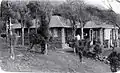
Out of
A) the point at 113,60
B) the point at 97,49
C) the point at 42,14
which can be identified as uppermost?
the point at 42,14

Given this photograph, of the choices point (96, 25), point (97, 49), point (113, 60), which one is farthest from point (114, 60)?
point (96, 25)

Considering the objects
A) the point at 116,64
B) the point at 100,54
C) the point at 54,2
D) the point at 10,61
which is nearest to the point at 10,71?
the point at 10,61

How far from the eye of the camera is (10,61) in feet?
8.39

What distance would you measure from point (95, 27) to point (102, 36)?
0.88 ft

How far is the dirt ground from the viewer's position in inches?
98.5

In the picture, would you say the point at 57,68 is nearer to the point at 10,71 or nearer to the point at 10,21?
the point at 10,71

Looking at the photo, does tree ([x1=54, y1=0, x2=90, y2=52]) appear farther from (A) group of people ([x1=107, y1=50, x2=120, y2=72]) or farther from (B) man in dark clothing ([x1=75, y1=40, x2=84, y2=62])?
(A) group of people ([x1=107, y1=50, x2=120, y2=72])

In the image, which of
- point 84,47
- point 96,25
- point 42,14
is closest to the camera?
point 84,47

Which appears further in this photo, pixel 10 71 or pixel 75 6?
pixel 75 6

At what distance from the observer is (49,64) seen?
8.81 ft

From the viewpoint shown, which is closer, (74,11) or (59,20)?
(74,11)

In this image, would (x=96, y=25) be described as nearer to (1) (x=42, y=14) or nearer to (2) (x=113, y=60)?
(2) (x=113, y=60)

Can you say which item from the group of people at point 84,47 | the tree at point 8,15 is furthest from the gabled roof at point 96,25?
the tree at point 8,15

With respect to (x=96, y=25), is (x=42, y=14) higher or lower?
higher
